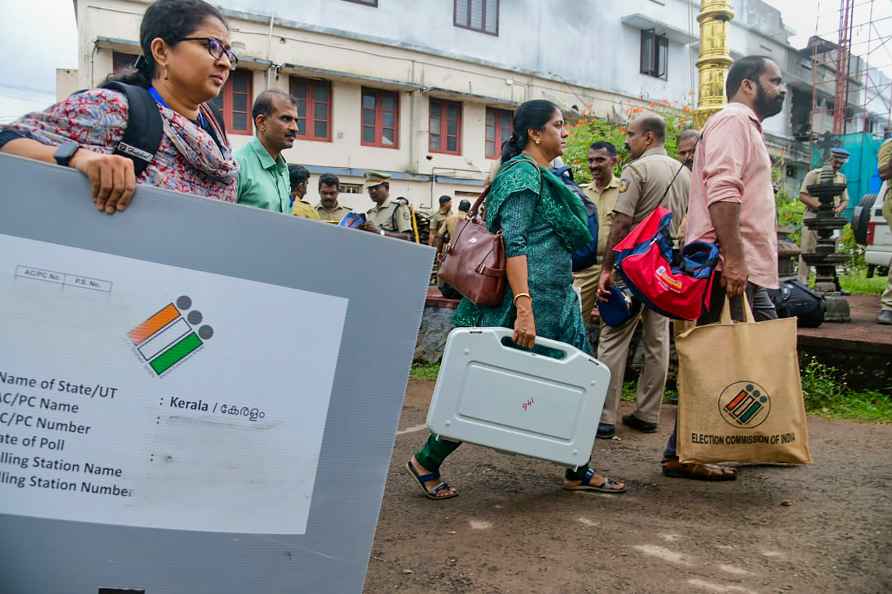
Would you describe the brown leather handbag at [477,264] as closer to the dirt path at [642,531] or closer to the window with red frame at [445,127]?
the dirt path at [642,531]

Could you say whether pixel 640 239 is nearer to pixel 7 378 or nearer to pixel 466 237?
pixel 466 237

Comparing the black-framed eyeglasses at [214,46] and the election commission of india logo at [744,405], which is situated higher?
the black-framed eyeglasses at [214,46]

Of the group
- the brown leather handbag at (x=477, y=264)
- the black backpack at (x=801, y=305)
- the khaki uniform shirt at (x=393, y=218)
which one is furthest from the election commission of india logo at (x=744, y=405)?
the khaki uniform shirt at (x=393, y=218)

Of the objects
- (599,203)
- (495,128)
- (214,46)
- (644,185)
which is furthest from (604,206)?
(495,128)

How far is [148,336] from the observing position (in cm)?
135

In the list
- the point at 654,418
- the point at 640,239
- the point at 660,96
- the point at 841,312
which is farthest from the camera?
the point at 660,96

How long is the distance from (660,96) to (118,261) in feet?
81.9

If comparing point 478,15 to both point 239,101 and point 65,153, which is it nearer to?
point 239,101

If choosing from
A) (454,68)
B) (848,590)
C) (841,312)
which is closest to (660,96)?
(454,68)

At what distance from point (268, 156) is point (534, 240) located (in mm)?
1192

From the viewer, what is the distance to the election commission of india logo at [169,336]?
4.42 ft

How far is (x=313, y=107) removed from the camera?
57.6ft

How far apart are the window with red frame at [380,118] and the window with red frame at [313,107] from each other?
0.99 meters

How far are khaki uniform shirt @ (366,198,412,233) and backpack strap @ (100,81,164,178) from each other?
327 inches
